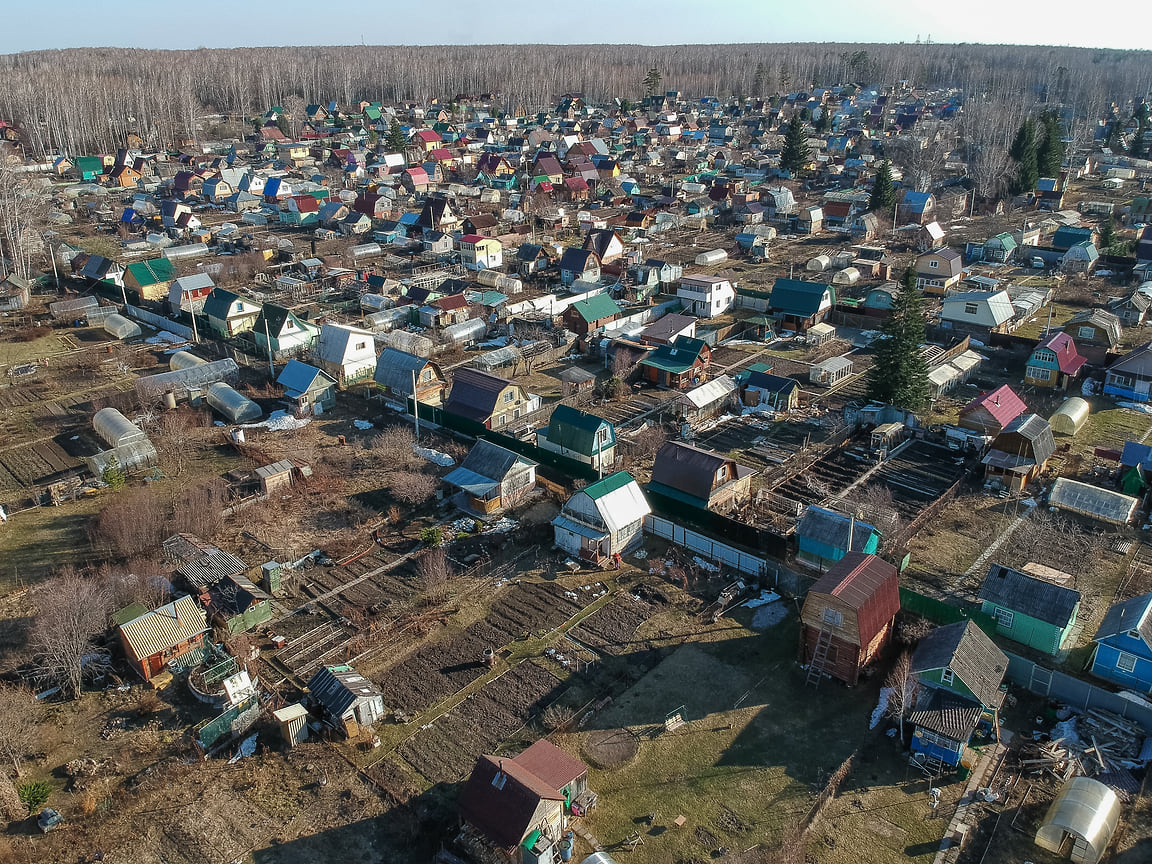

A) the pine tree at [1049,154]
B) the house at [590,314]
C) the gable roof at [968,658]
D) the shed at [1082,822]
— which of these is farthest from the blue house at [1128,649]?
the pine tree at [1049,154]

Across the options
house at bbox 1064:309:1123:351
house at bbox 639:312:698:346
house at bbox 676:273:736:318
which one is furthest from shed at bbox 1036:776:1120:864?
house at bbox 676:273:736:318

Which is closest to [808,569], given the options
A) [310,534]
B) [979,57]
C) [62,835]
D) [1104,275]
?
[310,534]

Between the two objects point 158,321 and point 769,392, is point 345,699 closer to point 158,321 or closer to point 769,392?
point 769,392

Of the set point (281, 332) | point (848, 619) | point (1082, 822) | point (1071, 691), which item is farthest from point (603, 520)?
point (281, 332)

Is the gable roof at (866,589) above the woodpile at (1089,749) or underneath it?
above

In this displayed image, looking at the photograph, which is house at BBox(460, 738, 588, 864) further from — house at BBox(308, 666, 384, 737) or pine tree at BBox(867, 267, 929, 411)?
pine tree at BBox(867, 267, 929, 411)

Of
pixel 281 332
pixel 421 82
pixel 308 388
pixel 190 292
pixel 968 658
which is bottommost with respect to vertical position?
pixel 968 658

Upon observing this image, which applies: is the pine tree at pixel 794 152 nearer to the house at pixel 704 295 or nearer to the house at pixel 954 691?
Answer: the house at pixel 704 295
